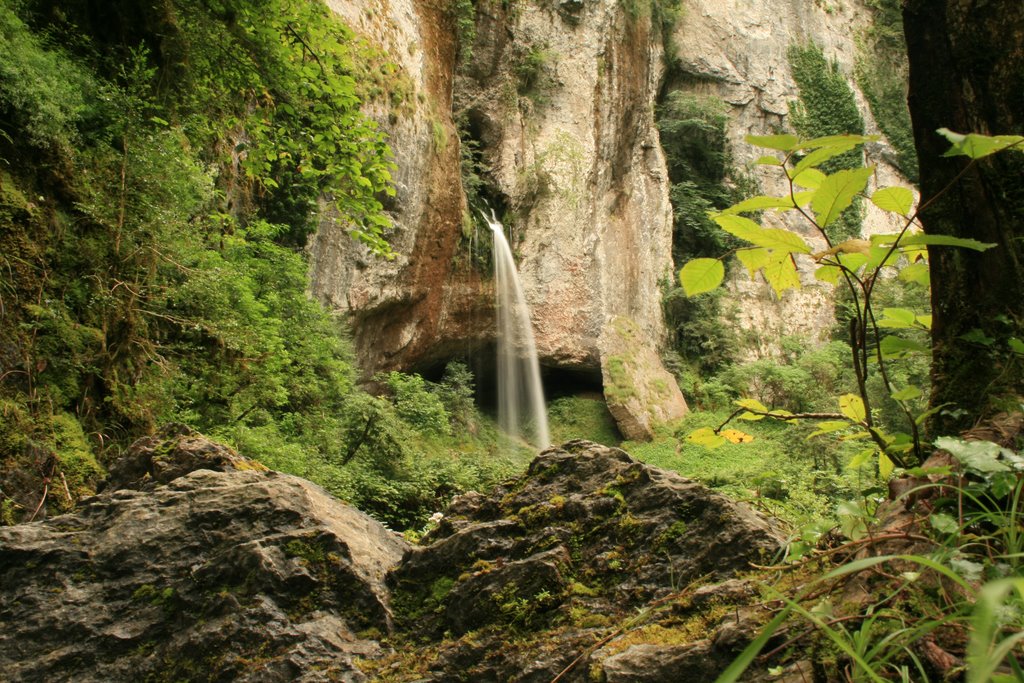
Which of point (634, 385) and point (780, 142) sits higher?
point (780, 142)

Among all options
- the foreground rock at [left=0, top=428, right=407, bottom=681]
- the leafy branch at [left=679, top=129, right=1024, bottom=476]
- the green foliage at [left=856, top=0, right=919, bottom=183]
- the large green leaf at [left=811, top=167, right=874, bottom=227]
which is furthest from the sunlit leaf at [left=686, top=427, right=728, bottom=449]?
the green foliage at [left=856, top=0, right=919, bottom=183]

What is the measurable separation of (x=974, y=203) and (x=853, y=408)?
60 centimetres

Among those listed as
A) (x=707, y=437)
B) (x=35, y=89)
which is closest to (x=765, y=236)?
(x=707, y=437)

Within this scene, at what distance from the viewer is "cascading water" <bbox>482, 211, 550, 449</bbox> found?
16266 millimetres

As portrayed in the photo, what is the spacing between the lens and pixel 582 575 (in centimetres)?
208

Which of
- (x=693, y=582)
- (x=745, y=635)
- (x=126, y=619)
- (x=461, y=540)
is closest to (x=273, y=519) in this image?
(x=126, y=619)

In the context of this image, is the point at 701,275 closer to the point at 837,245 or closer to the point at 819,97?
the point at 837,245

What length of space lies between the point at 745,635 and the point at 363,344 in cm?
1204

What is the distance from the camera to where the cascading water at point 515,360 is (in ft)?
53.4

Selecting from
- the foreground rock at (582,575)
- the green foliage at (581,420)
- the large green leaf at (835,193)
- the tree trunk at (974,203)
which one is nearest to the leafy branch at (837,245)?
the large green leaf at (835,193)

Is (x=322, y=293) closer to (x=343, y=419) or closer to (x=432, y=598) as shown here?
(x=343, y=419)

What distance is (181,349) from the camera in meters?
5.67

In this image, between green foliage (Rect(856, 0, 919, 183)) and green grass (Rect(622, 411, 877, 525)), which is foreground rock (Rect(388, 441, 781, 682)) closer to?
green grass (Rect(622, 411, 877, 525))

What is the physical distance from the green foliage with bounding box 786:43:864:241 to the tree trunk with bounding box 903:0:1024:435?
2450cm
